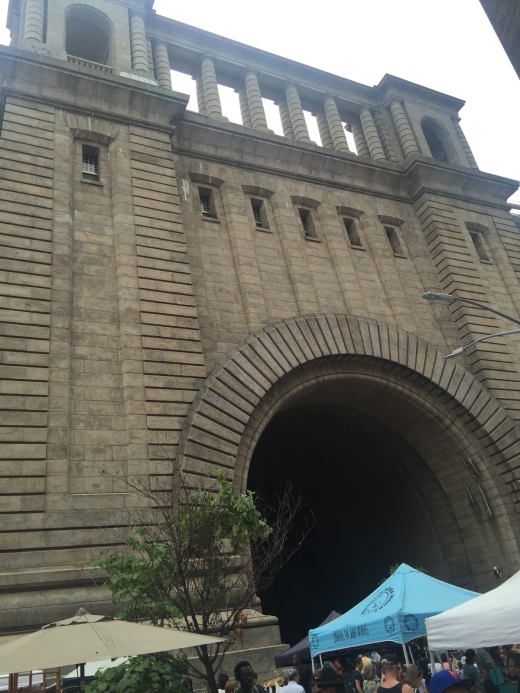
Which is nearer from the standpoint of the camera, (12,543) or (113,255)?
(12,543)

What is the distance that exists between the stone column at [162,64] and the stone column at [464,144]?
1559cm

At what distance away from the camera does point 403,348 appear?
71.3ft

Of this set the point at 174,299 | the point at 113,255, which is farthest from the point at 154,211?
the point at 174,299

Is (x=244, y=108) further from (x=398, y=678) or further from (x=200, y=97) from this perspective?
(x=398, y=678)

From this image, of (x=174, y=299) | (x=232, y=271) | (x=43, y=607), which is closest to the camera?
(x=43, y=607)

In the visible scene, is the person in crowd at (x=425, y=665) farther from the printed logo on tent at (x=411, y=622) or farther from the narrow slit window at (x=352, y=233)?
the narrow slit window at (x=352, y=233)

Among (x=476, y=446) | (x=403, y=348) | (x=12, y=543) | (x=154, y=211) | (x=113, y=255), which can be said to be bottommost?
(x=12, y=543)

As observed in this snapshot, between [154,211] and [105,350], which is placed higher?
[154,211]

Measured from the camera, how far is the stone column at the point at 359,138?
2953 centimetres

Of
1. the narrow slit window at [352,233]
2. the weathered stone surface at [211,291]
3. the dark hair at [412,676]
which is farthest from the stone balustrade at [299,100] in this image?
the dark hair at [412,676]

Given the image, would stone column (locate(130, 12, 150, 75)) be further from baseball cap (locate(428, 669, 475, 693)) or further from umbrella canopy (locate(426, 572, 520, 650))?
baseball cap (locate(428, 669, 475, 693))

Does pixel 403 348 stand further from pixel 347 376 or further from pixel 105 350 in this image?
pixel 105 350

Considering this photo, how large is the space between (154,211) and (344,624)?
13.2m

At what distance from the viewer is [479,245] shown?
2822 centimetres
